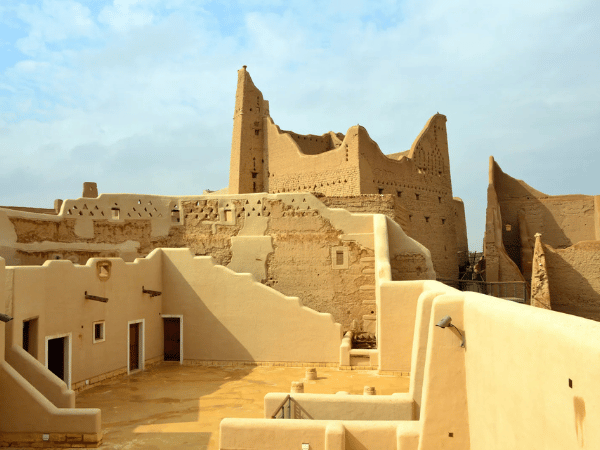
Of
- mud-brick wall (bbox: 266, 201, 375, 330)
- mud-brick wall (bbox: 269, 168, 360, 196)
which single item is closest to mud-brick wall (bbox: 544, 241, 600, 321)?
mud-brick wall (bbox: 269, 168, 360, 196)

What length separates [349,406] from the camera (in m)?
8.66

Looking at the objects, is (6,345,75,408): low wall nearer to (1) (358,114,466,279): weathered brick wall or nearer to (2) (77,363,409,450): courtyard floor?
(2) (77,363,409,450): courtyard floor

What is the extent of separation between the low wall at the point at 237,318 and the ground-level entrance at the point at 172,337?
0.42m

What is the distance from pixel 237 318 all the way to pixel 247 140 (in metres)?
12.6

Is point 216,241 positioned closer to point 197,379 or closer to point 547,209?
point 197,379

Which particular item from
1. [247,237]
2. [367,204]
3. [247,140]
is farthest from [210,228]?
[247,140]

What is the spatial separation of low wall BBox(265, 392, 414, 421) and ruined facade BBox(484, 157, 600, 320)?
13.6 meters

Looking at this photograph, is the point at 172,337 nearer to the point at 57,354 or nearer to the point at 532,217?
the point at 57,354

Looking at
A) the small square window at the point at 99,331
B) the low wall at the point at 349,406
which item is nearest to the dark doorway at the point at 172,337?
the small square window at the point at 99,331

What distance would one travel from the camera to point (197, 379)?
1309 centimetres

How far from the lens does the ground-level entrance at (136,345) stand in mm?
13953

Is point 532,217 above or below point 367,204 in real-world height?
above

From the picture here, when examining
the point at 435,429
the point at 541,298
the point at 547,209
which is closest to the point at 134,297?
the point at 435,429

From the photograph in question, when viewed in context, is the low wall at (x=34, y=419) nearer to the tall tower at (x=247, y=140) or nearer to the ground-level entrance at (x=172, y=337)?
the ground-level entrance at (x=172, y=337)
